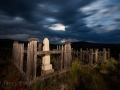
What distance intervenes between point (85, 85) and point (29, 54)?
3188mm

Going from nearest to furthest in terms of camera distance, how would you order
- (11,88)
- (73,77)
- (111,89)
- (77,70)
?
(11,88) < (111,89) < (73,77) < (77,70)

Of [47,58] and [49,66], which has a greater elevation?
[47,58]

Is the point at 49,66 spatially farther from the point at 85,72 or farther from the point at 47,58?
the point at 85,72

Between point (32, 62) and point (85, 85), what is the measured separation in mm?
2888

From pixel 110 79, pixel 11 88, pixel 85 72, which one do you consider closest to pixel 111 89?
pixel 110 79

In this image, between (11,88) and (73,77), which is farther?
(73,77)

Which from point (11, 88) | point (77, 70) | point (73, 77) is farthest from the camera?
point (77, 70)

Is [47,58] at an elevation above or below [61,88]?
above

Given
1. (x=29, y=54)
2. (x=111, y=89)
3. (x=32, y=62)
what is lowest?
(x=111, y=89)

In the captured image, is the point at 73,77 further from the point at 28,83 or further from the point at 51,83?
the point at 28,83

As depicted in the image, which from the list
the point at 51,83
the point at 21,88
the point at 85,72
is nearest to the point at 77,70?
the point at 85,72

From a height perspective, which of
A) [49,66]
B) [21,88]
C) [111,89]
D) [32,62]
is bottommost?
[111,89]

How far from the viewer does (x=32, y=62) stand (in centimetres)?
604

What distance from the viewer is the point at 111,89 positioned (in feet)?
21.0
